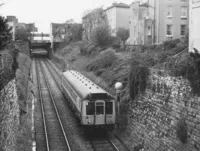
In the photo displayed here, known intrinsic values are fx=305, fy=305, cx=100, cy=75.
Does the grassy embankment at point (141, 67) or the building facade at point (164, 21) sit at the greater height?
the building facade at point (164, 21)

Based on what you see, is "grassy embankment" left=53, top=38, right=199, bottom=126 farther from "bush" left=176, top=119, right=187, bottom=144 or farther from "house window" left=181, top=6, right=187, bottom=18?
"house window" left=181, top=6, right=187, bottom=18

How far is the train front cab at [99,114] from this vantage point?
51.6ft

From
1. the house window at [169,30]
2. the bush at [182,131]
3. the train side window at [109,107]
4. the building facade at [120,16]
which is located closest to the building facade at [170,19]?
the house window at [169,30]

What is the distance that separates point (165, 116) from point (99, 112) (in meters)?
3.98

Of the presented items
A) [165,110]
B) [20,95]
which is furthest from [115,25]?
[165,110]

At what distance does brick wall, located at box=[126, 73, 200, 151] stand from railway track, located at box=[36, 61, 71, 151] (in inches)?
144

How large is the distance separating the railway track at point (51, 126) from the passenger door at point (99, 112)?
1.91 meters

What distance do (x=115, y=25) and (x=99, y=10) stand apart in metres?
8.37

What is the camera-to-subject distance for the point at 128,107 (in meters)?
17.3

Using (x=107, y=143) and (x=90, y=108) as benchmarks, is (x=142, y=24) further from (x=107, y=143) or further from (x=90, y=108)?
(x=107, y=143)

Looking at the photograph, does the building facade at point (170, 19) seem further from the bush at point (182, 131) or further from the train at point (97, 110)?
the bush at point (182, 131)

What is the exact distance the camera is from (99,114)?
625 inches

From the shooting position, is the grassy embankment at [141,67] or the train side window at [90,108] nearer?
the grassy embankment at [141,67]

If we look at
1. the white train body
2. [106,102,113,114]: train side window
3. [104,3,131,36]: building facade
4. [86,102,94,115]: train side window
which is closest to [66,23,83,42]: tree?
[104,3,131,36]: building facade
